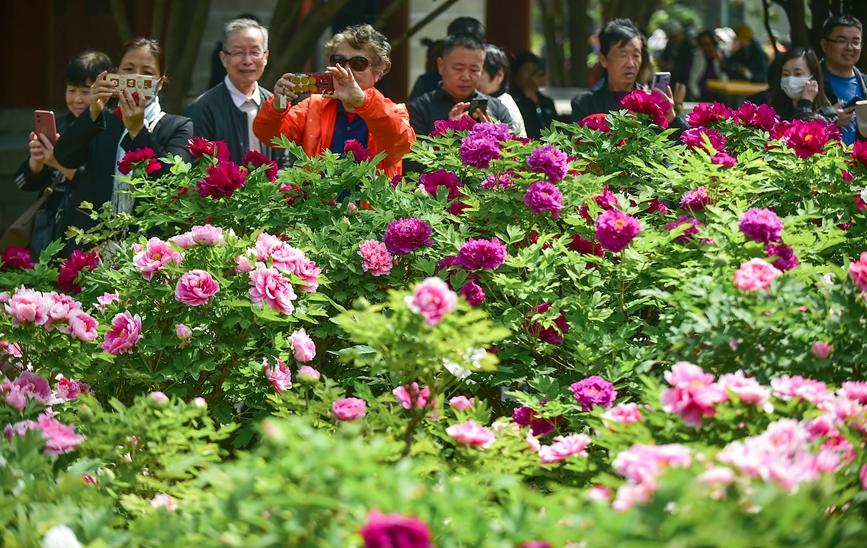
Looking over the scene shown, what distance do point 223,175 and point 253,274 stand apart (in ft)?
2.39

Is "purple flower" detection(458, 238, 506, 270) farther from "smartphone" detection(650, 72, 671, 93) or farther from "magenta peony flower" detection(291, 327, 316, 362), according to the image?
"smartphone" detection(650, 72, 671, 93)

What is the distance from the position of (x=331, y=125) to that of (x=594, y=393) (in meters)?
2.69

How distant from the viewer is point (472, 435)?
2.71m

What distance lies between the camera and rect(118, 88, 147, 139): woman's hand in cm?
516

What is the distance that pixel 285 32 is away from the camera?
351 inches

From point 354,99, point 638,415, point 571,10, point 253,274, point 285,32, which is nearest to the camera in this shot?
point 638,415

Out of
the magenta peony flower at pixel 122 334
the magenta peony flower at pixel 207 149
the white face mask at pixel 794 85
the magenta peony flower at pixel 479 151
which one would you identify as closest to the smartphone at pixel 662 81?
the white face mask at pixel 794 85

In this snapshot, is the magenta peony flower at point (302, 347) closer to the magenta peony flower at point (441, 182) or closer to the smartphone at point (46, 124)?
the magenta peony flower at point (441, 182)

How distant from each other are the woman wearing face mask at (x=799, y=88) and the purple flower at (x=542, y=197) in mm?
3416

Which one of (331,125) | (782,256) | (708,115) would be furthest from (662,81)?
(782,256)

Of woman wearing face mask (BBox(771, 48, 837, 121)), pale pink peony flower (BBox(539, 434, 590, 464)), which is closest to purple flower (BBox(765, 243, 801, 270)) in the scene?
pale pink peony flower (BBox(539, 434, 590, 464))

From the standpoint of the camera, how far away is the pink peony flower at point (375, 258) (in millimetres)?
3777

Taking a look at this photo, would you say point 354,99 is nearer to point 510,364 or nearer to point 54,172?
point 510,364

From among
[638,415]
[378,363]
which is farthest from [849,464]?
[378,363]
